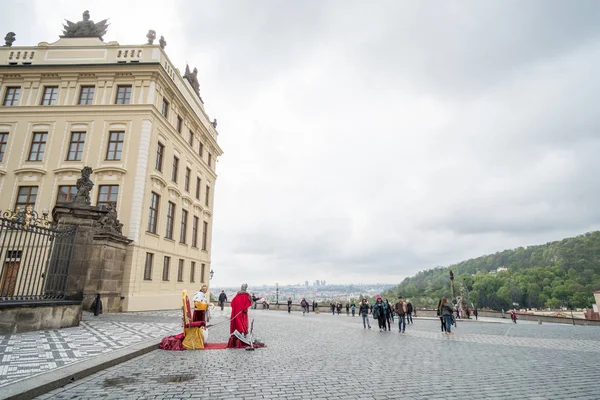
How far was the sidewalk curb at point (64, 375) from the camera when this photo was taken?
15.1ft

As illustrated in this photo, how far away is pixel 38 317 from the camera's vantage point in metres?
10.5

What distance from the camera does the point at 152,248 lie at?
918 inches

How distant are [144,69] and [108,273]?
587 inches

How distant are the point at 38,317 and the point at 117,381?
7.05m

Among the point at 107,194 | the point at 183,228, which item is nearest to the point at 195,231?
the point at 183,228

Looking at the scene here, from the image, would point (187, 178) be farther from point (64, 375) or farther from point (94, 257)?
point (64, 375)

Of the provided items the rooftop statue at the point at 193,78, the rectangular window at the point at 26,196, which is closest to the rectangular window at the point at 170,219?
the rectangular window at the point at 26,196

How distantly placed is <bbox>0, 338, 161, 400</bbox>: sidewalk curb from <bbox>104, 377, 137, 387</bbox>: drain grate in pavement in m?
0.56

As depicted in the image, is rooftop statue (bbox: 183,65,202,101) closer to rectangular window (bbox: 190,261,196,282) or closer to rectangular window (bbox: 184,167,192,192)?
rectangular window (bbox: 184,167,192,192)

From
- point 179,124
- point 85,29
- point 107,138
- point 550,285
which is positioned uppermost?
point 85,29

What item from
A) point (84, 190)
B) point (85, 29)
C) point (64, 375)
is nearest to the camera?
point (64, 375)

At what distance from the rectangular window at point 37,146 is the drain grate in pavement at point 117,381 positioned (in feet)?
81.6

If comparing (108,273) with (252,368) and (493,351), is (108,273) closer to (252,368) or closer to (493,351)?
(252,368)

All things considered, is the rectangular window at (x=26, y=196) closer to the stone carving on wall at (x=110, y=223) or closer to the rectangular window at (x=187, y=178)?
the stone carving on wall at (x=110, y=223)
